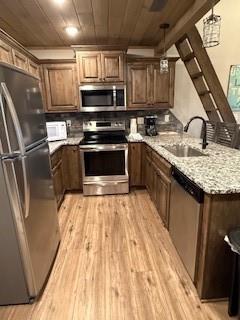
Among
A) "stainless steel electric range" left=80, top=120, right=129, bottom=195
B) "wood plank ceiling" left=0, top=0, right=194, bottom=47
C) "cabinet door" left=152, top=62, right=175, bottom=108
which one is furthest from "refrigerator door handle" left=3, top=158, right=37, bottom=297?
"cabinet door" left=152, top=62, right=175, bottom=108

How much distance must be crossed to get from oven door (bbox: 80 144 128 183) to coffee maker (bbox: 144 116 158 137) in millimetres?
642

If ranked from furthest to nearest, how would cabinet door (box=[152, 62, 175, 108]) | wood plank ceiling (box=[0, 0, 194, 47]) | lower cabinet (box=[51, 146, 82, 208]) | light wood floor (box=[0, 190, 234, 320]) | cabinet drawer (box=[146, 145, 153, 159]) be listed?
cabinet door (box=[152, 62, 175, 108]) → lower cabinet (box=[51, 146, 82, 208]) → cabinet drawer (box=[146, 145, 153, 159]) → wood plank ceiling (box=[0, 0, 194, 47]) → light wood floor (box=[0, 190, 234, 320])

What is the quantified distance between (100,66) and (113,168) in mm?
1624

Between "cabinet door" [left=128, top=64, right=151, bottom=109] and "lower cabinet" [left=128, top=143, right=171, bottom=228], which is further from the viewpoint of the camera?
"cabinet door" [left=128, top=64, right=151, bottom=109]

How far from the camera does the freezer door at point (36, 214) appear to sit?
1379 millimetres

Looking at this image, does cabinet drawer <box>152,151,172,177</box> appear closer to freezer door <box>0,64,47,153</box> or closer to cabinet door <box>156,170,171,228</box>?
cabinet door <box>156,170,171,228</box>

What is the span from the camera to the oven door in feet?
10.6

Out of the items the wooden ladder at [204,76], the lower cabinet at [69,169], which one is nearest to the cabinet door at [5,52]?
the lower cabinet at [69,169]

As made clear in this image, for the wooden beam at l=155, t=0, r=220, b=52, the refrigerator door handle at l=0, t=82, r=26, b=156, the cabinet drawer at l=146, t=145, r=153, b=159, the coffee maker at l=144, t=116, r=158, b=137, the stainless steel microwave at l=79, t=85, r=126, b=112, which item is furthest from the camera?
the coffee maker at l=144, t=116, r=158, b=137

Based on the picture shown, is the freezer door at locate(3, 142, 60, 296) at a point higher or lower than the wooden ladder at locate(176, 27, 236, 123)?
lower

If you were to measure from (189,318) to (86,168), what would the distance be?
2.35 meters

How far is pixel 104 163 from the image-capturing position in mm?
3320

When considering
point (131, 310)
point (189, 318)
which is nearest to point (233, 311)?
point (189, 318)

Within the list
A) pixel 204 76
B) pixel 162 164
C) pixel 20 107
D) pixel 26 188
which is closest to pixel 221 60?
pixel 204 76
